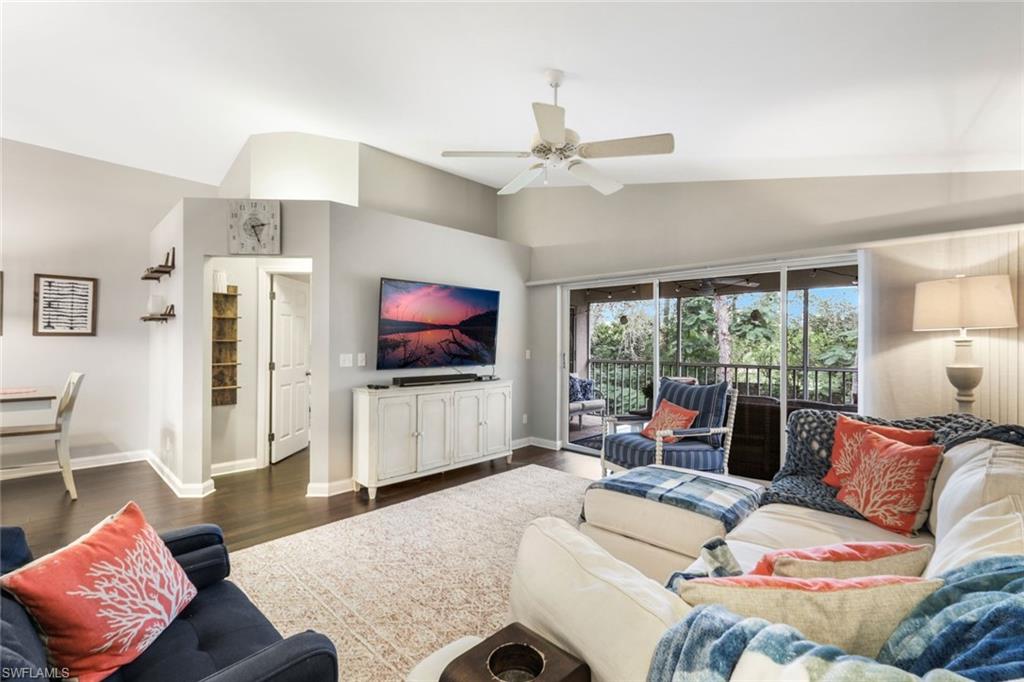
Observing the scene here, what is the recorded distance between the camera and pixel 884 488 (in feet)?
6.98

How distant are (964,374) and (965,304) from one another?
455 millimetres

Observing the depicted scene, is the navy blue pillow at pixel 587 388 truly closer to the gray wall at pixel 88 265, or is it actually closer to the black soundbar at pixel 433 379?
the black soundbar at pixel 433 379

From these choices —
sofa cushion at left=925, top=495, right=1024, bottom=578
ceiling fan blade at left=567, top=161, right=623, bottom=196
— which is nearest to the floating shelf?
ceiling fan blade at left=567, top=161, right=623, bottom=196

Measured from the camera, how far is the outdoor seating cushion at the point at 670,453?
3.66m

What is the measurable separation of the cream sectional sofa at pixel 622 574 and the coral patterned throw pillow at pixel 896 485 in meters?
0.23

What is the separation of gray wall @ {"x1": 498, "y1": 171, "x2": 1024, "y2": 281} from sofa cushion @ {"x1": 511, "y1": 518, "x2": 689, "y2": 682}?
3845mm

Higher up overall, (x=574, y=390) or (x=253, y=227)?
(x=253, y=227)

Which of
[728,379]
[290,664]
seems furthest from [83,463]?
[728,379]

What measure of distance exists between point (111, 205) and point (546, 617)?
6.18m

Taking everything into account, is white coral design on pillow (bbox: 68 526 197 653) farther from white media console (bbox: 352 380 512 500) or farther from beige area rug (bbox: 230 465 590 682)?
white media console (bbox: 352 380 512 500)

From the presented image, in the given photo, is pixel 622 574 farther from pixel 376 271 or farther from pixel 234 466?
pixel 234 466

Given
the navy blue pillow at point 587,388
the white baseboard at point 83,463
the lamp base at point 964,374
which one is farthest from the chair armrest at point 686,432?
the white baseboard at point 83,463

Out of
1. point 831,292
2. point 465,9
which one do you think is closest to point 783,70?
point 465,9

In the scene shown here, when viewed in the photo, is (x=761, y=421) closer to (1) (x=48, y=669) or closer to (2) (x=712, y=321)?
(2) (x=712, y=321)
